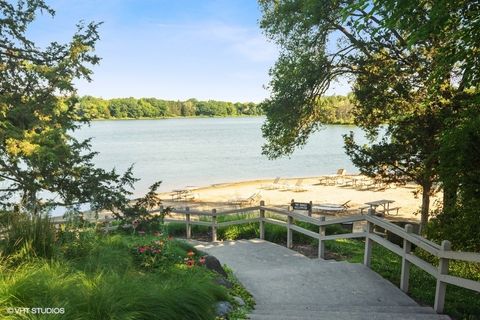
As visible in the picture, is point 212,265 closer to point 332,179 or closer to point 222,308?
point 222,308

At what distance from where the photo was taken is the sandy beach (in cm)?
2580

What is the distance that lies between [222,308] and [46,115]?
587 cm

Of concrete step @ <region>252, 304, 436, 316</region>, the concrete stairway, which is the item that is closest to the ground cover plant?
concrete step @ <region>252, 304, 436, 316</region>

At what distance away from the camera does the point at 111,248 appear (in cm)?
549

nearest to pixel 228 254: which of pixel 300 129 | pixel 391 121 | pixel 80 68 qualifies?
pixel 80 68

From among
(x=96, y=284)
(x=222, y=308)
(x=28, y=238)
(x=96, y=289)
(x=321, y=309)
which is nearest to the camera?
(x=96, y=289)

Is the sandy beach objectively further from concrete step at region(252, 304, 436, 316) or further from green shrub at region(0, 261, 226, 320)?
green shrub at region(0, 261, 226, 320)

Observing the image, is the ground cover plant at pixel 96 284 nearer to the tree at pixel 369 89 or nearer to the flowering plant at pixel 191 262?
the flowering plant at pixel 191 262

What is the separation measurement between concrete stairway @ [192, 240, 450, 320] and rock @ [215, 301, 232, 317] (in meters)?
0.31

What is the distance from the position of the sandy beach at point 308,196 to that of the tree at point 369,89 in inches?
410

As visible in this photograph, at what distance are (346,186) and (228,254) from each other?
25.3 metres

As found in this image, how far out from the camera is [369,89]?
12.6 metres

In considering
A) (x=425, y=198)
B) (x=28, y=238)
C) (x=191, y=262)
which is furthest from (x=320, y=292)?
(x=425, y=198)

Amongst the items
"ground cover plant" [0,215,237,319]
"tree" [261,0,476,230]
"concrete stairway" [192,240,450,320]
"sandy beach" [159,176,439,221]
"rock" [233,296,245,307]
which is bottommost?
"sandy beach" [159,176,439,221]
